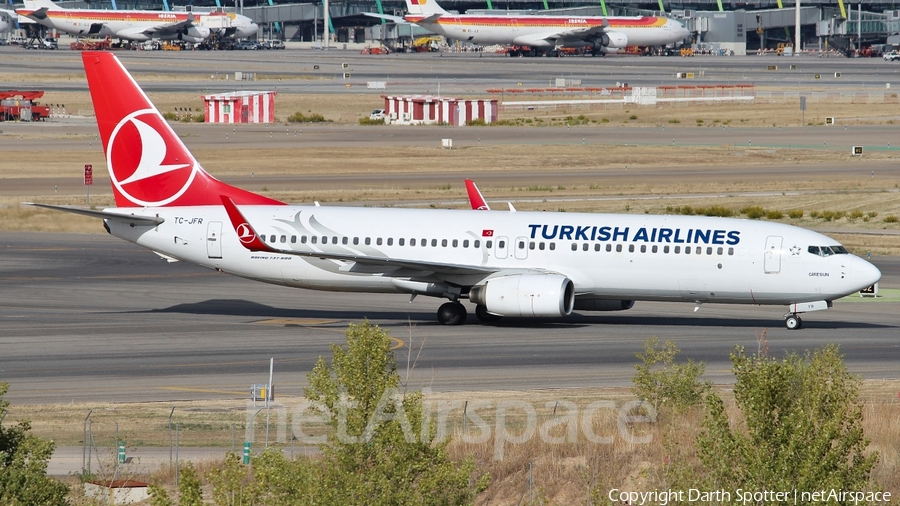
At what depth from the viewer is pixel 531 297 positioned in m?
39.5

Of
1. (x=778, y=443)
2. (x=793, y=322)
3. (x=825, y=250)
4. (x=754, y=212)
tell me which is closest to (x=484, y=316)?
(x=793, y=322)

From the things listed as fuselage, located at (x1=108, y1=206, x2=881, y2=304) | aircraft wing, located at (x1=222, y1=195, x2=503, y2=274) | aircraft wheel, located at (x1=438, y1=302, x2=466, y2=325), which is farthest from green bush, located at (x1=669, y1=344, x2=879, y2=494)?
aircraft wheel, located at (x1=438, y1=302, x2=466, y2=325)

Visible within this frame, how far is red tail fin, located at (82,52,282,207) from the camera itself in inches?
1747

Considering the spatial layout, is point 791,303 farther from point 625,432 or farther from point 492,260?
point 625,432

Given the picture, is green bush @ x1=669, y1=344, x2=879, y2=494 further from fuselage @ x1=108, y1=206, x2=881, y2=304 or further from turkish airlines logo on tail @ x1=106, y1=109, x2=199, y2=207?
turkish airlines logo on tail @ x1=106, y1=109, x2=199, y2=207

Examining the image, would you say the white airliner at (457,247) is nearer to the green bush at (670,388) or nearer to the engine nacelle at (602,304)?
the engine nacelle at (602,304)

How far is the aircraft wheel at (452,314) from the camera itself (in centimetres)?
4209

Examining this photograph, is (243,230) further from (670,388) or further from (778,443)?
(778,443)

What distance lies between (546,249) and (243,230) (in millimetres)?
10615

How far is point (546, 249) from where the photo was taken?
41062 millimetres

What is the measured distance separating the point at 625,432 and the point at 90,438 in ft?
38.1

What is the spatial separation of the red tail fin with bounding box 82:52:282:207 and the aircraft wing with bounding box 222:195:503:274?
3297mm

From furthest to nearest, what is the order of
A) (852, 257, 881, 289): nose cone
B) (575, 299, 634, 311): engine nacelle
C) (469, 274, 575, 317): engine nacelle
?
(575, 299, 634, 311): engine nacelle < (469, 274, 575, 317): engine nacelle < (852, 257, 881, 289): nose cone

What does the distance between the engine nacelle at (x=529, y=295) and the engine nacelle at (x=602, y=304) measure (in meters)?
1.80
